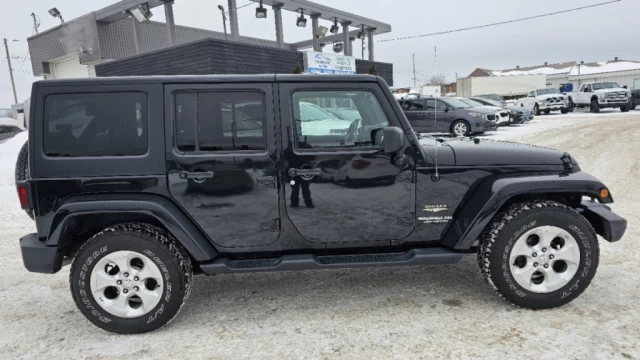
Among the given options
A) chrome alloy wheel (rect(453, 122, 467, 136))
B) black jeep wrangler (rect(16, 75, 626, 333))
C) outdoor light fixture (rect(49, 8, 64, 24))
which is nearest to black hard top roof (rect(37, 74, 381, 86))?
black jeep wrangler (rect(16, 75, 626, 333))

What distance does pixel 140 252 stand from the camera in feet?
9.55

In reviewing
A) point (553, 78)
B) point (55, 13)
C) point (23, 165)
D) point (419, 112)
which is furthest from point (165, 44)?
point (553, 78)

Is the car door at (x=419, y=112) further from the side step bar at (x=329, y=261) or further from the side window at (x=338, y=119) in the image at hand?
the side step bar at (x=329, y=261)

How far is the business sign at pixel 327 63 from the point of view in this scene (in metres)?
17.1

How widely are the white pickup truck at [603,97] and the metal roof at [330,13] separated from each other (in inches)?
459

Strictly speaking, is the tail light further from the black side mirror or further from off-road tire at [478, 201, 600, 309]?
off-road tire at [478, 201, 600, 309]

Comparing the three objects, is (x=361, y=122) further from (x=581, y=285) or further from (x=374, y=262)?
(x=581, y=285)

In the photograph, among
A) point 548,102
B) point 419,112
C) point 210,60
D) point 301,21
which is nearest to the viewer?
point 210,60

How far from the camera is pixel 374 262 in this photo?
3053 mm

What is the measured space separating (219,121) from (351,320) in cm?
172

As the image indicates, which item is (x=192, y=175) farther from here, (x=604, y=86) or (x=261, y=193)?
(x=604, y=86)

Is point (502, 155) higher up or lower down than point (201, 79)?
lower down

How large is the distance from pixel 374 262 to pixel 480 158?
3.64 ft

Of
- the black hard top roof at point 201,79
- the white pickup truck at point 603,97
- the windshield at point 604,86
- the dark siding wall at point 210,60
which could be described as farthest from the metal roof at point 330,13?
the black hard top roof at point 201,79
